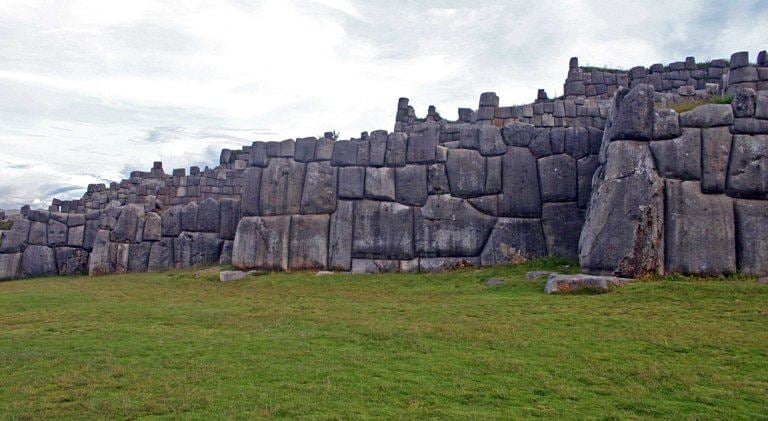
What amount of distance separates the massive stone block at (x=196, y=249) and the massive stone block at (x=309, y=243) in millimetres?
3665

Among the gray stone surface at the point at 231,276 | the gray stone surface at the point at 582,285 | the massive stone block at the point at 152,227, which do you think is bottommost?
the gray stone surface at the point at 231,276

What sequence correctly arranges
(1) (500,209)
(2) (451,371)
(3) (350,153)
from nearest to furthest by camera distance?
(2) (451,371), (1) (500,209), (3) (350,153)

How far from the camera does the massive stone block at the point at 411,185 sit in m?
17.4

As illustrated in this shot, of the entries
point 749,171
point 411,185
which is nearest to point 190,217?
point 411,185

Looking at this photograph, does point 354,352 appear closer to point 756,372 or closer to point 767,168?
point 756,372

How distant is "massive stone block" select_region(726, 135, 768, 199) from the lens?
13750mm

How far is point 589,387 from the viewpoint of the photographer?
6766mm

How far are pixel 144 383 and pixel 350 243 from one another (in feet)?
34.6

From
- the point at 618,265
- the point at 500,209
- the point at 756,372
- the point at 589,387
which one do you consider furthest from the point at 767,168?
the point at 589,387

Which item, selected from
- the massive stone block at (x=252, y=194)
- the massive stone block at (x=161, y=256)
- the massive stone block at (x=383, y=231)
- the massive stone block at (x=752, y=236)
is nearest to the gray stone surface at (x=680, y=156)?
the massive stone block at (x=752, y=236)

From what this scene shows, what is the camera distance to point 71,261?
22.2 metres

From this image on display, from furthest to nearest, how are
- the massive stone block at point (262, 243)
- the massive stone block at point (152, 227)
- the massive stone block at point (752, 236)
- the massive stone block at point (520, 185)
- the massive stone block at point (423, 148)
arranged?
the massive stone block at point (152, 227)
the massive stone block at point (262, 243)
the massive stone block at point (423, 148)
the massive stone block at point (520, 185)
the massive stone block at point (752, 236)

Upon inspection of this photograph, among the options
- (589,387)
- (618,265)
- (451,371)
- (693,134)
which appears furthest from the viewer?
(693,134)

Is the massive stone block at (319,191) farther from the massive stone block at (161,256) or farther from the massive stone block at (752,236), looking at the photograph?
the massive stone block at (752,236)
